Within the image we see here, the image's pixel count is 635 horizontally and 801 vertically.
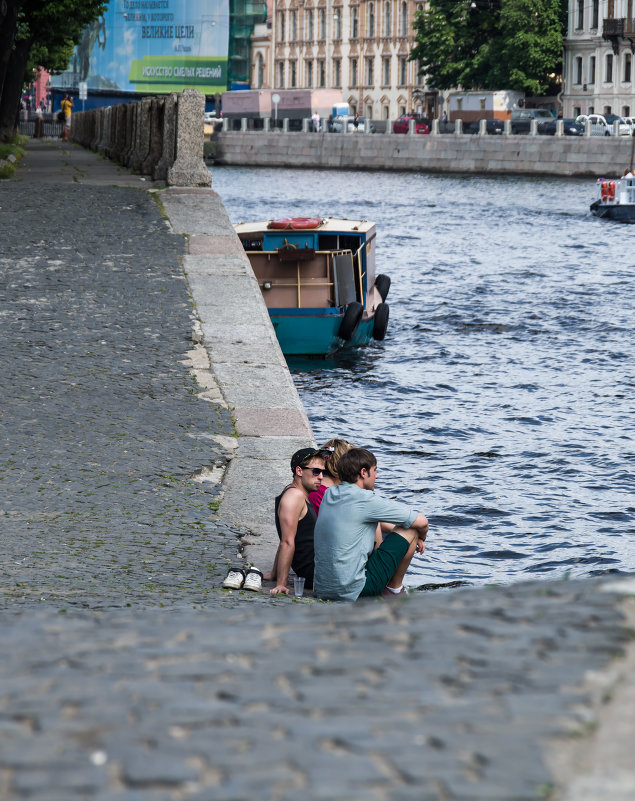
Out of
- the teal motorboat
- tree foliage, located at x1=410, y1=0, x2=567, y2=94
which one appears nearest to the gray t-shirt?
the teal motorboat

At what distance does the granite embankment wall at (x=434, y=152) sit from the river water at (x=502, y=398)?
21.5 meters

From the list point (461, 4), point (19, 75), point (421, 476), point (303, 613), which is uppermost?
point (461, 4)

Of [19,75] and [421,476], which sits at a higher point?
[19,75]

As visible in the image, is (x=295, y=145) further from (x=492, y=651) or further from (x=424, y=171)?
(x=492, y=651)

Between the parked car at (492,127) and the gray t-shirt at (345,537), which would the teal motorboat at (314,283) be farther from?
the parked car at (492,127)

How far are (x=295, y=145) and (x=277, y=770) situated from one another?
246ft

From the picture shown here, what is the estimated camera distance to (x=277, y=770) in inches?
98.6

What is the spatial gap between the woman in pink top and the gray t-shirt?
0.34m

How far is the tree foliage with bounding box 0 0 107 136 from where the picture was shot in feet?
84.2

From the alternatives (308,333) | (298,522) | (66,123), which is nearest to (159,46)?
(66,123)

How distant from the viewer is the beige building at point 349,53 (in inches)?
4161

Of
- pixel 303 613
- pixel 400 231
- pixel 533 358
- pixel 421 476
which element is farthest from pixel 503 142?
pixel 303 613

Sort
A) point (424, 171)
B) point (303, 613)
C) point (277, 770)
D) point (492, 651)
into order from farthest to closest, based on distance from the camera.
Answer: point (424, 171)
point (303, 613)
point (492, 651)
point (277, 770)

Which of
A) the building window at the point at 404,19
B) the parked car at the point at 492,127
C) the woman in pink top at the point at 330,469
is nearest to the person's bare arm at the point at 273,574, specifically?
the woman in pink top at the point at 330,469
